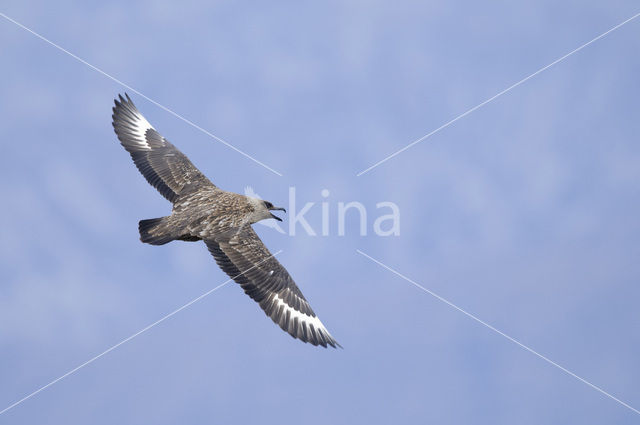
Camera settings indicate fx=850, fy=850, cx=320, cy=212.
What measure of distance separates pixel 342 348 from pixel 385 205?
2528 millimetres

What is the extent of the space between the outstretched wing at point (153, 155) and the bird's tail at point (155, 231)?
1524mm

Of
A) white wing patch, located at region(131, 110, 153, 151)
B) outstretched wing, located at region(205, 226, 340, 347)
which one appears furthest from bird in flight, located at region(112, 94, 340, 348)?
white wing patch, located at region(131, 110, 153, 151)

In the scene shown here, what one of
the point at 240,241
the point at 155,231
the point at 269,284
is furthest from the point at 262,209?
the point at 155,231

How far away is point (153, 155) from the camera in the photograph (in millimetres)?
17109

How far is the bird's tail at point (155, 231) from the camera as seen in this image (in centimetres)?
Answer: 1416

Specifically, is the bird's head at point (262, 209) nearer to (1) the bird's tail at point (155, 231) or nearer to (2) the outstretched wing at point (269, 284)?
(2) the outstretched wing at point (269, 284)

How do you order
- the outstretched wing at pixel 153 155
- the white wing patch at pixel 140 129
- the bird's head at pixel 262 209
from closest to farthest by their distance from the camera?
the bird's head at pixel 262 209
the outstretched wing at pixel 153 155
the white wing patch at pixel 140 129

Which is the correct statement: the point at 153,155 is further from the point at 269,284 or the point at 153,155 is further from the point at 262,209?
the point at 269,284

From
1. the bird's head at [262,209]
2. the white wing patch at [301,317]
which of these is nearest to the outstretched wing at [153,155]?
the bird's head at [262,209]

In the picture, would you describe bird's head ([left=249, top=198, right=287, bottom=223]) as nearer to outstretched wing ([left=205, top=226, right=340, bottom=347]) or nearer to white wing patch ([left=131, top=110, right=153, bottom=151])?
outstretched wing ([left=205, top=226, right=340, bottom=347])

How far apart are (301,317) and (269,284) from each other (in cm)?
78

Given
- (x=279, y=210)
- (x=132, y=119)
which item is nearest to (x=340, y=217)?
(x=279, y=210)

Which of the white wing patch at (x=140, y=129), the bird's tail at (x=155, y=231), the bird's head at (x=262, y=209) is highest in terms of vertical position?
the white wing patch at (x=140, y=129)

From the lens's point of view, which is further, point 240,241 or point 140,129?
point 140,129
